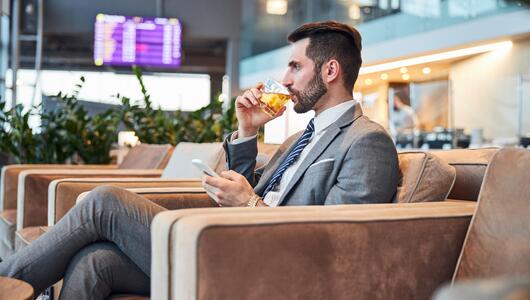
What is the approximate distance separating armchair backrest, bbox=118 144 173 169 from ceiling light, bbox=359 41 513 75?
631cm

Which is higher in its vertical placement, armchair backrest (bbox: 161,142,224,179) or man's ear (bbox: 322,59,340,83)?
man's ear (bbox: 322,59,340,83)

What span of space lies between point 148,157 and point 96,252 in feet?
8.83

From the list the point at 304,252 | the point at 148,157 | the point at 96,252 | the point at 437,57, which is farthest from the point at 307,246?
the point at 437,57

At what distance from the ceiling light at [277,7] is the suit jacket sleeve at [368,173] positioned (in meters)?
11.8

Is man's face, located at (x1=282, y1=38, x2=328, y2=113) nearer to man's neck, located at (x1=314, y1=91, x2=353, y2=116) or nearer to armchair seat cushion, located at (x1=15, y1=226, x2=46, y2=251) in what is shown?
man's neck, located at (x1=314, y1=91, x2=353, y2=116)

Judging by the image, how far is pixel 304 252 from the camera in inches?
51.9

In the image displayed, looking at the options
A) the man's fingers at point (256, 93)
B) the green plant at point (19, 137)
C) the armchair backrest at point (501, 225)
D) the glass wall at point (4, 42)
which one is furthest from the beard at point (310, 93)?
the glass wall at point (4, 42)

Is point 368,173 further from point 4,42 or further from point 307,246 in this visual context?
point 4,42

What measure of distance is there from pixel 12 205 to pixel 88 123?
1.56 meters

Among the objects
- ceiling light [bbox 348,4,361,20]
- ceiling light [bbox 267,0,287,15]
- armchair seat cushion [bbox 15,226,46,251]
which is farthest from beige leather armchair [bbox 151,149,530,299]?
ceiling light [bbox 267,0,287,15]

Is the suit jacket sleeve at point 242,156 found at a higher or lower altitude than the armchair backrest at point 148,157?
higher

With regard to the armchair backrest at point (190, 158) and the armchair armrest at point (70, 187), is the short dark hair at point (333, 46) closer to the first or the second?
the armchair armrest at point (70, 187)

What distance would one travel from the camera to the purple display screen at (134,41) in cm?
1030

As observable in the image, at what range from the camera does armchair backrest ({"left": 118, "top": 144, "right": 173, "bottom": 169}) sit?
14.1 ft
